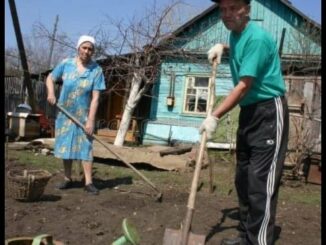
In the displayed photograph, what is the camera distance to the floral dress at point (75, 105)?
610 cm

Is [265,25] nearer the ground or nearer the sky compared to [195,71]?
nearer the sky

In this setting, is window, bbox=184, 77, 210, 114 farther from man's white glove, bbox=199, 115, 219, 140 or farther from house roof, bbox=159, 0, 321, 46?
man's white glove, bbox=199, 115, 219, 140

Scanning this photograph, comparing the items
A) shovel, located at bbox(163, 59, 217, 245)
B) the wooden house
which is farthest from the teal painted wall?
shovel, located at bbox(163, 59, 217, 245)

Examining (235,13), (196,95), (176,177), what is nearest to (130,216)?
(235,13)

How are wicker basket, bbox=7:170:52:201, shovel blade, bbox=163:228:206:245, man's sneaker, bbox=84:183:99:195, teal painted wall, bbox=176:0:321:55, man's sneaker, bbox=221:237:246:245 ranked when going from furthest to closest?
teal painted wall, bbox=176:0:321:55, man's sneaker, bbox=84:183:99:195, wicker basket, bbox=7:170:52:201, man's sneaker, bbox=221:237:246:245, shovel blade, bbox=163:228:206:245

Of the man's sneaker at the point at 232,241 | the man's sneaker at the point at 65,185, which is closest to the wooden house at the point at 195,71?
the man's sneaker at the point at 65,185

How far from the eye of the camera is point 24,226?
4539mm

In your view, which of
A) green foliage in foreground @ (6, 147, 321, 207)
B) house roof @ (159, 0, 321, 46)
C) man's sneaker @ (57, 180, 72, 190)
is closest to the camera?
man's sneaker @ (57, 180, 72, 190)

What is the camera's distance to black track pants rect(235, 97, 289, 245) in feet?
12.6

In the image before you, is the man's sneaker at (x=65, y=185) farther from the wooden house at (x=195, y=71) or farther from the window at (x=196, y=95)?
the window at (x=196, y=95)

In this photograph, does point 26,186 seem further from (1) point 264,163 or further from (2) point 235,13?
(2) point 235,13

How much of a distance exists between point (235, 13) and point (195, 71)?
490 inches

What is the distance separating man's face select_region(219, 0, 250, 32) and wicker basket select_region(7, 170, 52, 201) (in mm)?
2734

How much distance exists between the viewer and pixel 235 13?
3.87 metres
